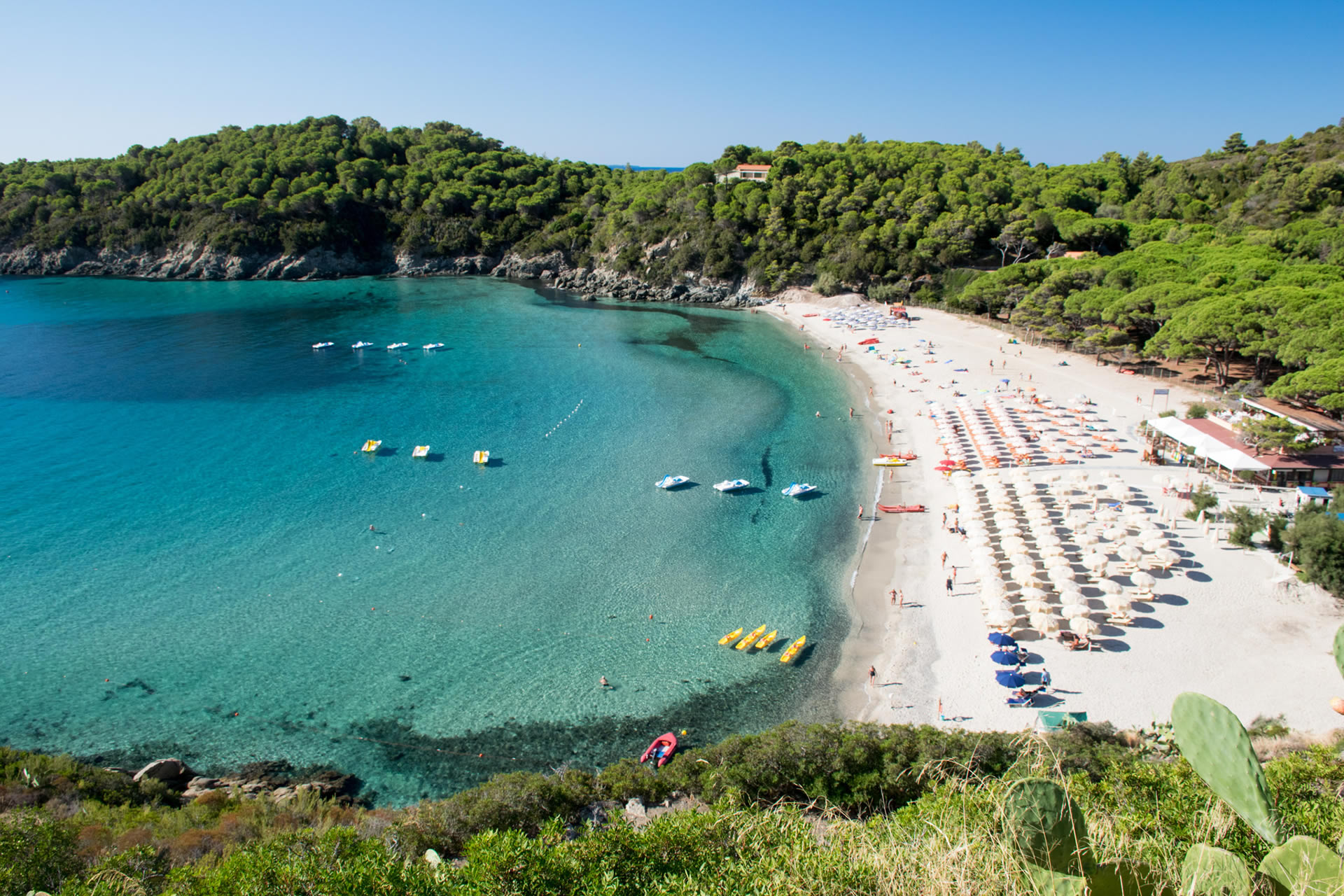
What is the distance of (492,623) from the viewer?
19.9 m

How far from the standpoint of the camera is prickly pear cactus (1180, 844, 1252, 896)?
4672mm

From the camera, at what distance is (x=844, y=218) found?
68688 mm

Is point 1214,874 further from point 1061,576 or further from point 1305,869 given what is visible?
point 1061,576

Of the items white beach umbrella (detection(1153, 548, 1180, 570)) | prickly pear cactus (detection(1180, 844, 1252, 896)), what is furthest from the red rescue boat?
prickly pear cactus (detection(1180, 844, 1252, 896))

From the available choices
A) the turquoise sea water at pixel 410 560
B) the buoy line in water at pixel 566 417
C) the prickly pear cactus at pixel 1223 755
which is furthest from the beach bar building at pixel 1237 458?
the buoy line in water at pixel 566 417

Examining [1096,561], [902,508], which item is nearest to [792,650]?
[1096,561]

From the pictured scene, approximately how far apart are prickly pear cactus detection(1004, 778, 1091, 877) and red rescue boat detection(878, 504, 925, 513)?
2142 centimetres

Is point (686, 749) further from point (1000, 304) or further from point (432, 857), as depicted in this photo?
point (1000, 304)

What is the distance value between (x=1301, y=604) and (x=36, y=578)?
Result: 35570 millimetres

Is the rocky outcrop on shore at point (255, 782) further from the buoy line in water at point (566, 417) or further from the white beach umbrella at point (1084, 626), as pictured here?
the buoy line in water at point (566, 417)

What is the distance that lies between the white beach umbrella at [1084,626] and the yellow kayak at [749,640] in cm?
764

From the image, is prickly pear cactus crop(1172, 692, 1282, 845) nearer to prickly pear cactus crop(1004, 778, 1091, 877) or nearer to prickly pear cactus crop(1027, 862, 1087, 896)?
prickly pear cactus crop(1004, 778, 1091, 877)

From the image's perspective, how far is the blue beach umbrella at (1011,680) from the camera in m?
16.3

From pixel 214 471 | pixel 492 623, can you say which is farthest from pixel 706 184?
pixel 492 623
